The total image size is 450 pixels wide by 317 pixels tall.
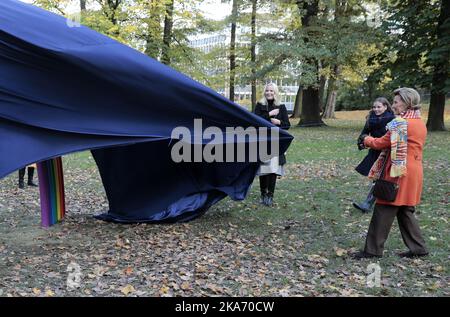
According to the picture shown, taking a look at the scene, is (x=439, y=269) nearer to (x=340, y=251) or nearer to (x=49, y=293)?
(x=340, y=251)

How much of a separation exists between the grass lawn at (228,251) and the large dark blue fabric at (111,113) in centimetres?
66

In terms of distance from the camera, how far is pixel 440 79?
21609 millimetres

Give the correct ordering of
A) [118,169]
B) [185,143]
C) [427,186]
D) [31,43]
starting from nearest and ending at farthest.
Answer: [31,43] → [185,143] → [118,169] → [427,186]

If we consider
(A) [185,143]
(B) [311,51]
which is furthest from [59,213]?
(B) [311,51]

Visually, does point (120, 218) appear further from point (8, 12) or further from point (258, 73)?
point (258, 73)

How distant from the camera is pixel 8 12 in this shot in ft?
19.4

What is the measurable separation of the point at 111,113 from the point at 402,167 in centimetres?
367

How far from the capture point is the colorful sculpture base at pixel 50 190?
755 cm

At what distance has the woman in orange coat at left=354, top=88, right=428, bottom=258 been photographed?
5.73m

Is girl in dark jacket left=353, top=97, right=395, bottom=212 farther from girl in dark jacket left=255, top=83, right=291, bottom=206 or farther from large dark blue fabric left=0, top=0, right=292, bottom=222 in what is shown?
large dark blue fabric left=0, top=0, right=292, bottom=222

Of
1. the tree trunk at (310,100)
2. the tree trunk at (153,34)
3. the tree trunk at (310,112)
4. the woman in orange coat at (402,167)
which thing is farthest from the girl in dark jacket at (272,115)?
the tree trunk at (310,112)

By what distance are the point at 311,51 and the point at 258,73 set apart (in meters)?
3.84

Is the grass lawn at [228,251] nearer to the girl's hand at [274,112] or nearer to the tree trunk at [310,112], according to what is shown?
the girl's hand at [274,112]

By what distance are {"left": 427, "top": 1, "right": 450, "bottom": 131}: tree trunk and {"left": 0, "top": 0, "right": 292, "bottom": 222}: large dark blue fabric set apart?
15.7m
